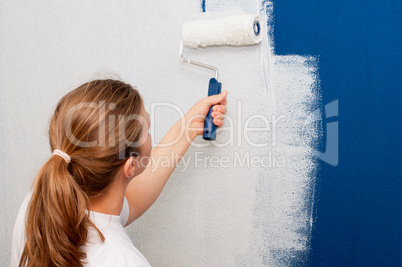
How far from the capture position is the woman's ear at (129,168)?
2.52ft

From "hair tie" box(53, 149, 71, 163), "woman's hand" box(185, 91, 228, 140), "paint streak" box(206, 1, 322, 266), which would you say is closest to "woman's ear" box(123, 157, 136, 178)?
"hair tie" box(53, 149, 71, 163)

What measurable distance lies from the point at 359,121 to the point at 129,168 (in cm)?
50

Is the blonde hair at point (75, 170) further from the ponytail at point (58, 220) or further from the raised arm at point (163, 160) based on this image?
the raised arm at point (163, 160)

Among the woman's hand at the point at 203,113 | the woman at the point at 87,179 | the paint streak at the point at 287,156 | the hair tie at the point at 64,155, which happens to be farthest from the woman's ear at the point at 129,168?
the paint streak at the point at 287,156

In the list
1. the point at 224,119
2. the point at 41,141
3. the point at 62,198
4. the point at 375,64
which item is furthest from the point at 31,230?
the point at 375,64

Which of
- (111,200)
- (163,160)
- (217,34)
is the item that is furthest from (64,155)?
(217,34)

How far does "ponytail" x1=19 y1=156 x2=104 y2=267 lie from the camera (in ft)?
2.28

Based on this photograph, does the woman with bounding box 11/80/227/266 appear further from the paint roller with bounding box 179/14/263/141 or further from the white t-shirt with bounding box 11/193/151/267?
the paint roller with bounding box 179/14/263/141

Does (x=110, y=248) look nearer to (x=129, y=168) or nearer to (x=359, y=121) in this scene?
(x=129, y=168)

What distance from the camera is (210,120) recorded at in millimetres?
915

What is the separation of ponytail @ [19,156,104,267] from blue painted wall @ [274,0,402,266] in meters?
0.52

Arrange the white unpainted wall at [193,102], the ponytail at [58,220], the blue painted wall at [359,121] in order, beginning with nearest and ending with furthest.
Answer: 1. the ponytail at [58,220]
2. the blue painted wall at [359,121]
3. the white unpainted wall at [193,102]

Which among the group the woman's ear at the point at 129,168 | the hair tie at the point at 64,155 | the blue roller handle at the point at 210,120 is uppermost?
the blue roller handle at the point at 210,120

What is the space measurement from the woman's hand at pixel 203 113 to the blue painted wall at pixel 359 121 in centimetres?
21
